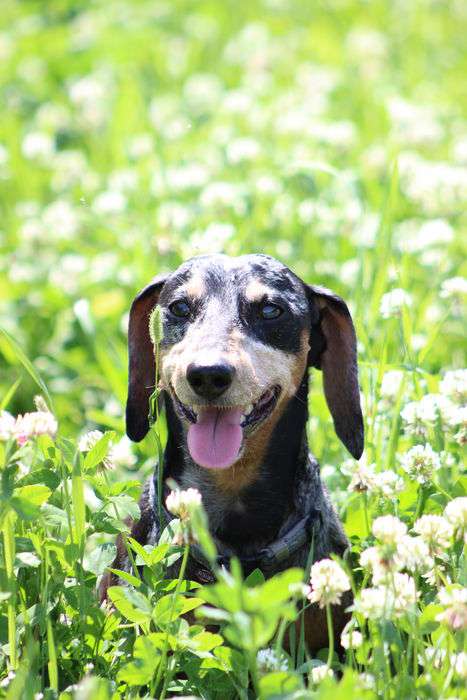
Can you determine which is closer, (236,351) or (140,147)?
(236,351)

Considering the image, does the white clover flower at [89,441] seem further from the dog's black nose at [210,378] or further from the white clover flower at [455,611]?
the white clover flower at [455,611]

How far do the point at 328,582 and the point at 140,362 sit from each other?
1482mm

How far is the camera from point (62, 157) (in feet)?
23.5

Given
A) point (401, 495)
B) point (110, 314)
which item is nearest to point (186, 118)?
point (110, 314)

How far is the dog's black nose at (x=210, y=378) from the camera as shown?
321cm

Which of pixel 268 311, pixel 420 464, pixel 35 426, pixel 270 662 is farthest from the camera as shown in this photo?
pixel 268 311

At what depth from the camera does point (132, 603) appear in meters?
2.76

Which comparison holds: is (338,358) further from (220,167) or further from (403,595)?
(220,167)

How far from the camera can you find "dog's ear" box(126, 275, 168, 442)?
3.86 meters

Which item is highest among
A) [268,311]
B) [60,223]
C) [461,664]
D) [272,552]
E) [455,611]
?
[268,311]

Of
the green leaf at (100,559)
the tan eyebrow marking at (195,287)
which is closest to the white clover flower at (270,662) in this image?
the green leaf at (100,559)

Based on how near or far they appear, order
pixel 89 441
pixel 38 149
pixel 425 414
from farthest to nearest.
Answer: pixel 38 149 → pixel 425 414 → pixel 89 441

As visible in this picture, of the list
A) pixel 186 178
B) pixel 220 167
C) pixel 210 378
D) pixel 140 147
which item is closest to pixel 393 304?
pixel 210 378

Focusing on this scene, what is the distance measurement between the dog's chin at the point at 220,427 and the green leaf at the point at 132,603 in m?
0.61
